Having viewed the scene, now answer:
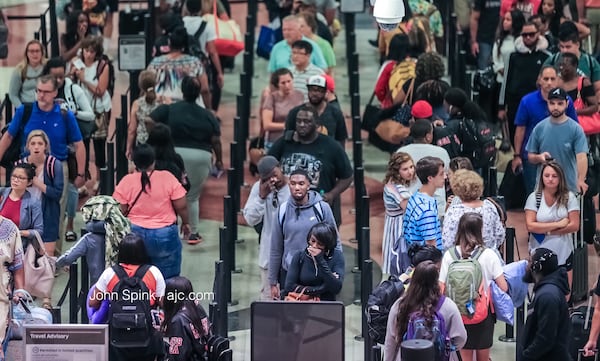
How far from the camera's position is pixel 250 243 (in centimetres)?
1991

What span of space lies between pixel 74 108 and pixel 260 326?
5.60 m

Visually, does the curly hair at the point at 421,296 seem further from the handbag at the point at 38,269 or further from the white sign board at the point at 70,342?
the handbag at the point at 38,269

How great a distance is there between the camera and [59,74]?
1991cm

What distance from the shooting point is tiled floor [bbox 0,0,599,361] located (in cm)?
1720

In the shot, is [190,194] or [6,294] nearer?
[6,294]

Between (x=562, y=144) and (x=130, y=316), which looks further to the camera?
(x=562, y=144)

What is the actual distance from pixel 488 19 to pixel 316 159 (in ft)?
23.8

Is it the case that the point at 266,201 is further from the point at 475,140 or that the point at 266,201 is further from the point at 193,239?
the point at 193,239

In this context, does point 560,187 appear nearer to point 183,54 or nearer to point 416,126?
point 416,126

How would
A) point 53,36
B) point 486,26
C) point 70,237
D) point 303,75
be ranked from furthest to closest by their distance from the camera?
point 486,26, point 53,36, point 303,75, point 70,237

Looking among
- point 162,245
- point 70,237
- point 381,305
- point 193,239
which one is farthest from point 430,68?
point 381,305

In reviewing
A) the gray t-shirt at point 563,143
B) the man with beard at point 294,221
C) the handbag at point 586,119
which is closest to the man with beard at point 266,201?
the man with beard at point 294,221

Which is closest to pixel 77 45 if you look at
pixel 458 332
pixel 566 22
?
pixel 566 22

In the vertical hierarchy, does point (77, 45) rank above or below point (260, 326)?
above
